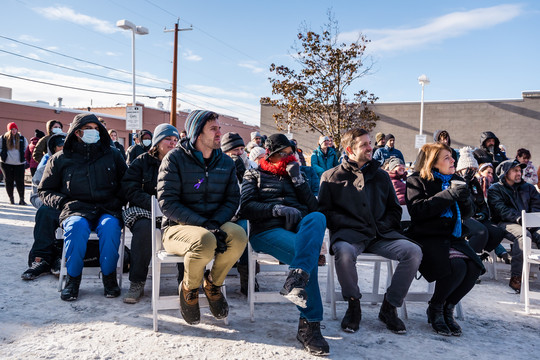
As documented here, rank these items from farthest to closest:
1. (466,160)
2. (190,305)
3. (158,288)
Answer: (466,160)
(158,288)
(190,305)

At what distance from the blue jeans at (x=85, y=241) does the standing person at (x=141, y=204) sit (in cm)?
17

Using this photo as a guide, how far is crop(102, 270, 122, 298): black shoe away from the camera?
12.8 feet

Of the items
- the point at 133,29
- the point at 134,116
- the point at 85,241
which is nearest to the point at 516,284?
the point at 85,241

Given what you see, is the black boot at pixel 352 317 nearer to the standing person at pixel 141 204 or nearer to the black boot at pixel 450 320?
the black boot at pixel 450 320

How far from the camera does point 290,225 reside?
11.8ft

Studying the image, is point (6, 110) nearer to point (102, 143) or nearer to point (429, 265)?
point (102, 143)

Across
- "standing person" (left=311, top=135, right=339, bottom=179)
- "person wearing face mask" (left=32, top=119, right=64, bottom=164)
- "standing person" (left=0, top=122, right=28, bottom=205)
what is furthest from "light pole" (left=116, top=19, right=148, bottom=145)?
"standing person" (left=311, top=135, right=339, bottom=179)

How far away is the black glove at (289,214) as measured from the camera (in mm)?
3571

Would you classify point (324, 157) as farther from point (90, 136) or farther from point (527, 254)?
point (90, 136)

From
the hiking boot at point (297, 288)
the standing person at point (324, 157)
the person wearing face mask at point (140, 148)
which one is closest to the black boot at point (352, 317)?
the hiking boot at point (297, 288)

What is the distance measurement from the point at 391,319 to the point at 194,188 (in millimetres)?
1962

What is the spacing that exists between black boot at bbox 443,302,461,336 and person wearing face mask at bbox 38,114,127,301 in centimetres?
296

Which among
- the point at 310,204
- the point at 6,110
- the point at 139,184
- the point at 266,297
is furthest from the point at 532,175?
the point at 6,110

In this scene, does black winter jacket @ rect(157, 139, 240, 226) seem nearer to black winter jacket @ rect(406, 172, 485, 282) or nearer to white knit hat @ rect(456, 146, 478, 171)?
black winter jacket @ rect(406, 172, 485, 282)
